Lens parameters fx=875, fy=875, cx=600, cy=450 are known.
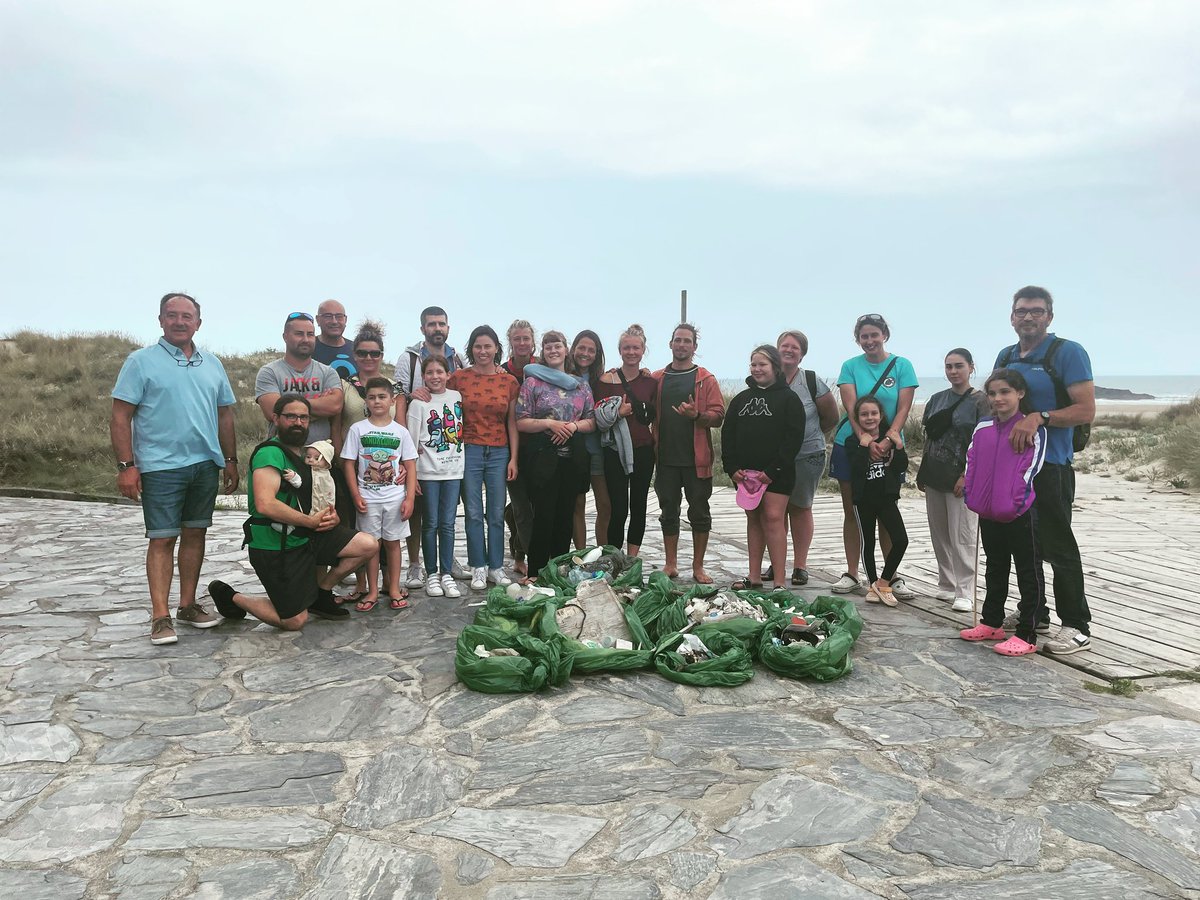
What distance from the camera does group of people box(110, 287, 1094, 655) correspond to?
16.8ft

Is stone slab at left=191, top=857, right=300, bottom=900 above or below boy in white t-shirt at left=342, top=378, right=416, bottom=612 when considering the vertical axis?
below

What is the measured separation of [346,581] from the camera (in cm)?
687

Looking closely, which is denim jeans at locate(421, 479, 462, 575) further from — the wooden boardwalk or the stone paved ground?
the wooden boardwalk

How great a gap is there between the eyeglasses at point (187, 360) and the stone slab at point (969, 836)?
4.66 metres

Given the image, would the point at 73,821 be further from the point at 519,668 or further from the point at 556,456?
the point at 556,456

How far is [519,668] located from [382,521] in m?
1.95

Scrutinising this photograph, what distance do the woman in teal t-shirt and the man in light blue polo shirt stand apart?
13.9ft

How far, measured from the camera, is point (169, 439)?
525cm

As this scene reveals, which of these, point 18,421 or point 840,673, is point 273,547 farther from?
point 18,421

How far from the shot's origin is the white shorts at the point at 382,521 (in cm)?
598

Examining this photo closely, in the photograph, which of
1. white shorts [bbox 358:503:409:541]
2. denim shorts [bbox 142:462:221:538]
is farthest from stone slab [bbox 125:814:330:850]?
white shorts [bbox 358:503:409:541]

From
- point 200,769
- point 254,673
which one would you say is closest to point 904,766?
point 200,769

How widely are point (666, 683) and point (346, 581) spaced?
3237 millimetres

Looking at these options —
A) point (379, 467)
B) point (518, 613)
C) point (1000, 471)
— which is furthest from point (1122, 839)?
point (379, 467)
